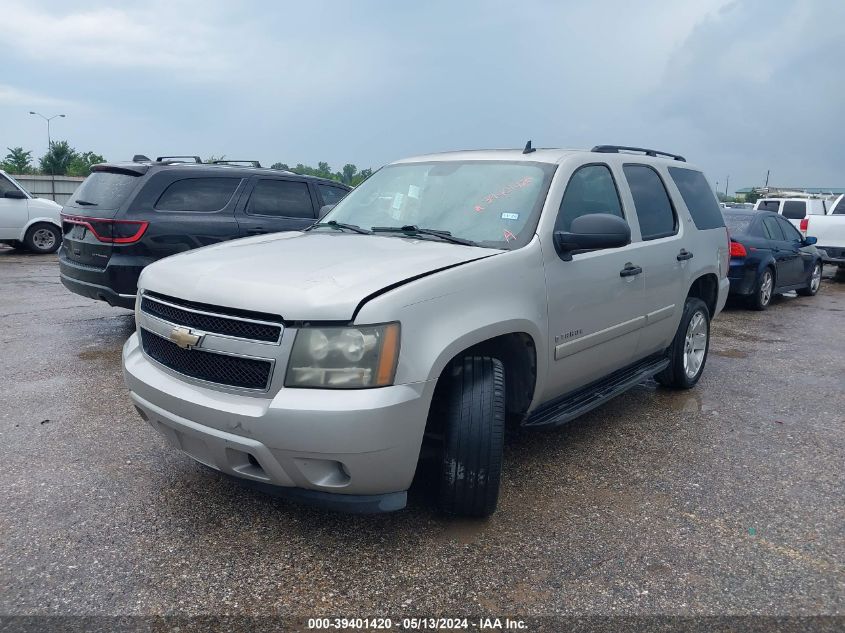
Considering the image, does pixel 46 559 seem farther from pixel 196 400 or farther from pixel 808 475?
pixel 808 475

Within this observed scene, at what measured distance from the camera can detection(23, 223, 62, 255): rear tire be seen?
47.6 feet

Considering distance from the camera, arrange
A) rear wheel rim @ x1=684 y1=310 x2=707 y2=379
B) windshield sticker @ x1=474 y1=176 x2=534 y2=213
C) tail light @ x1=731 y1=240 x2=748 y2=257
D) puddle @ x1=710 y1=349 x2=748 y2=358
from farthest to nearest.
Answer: tail light @ x1=731 y1=240 x2=748 y2=257 < puddle @ x1=710 y1=349 x2=748 y2=358 < rear wheel rim @ x1=684 y1=310 x2=707 y2=379 < windshield sticker @ x1=474 y1=176 x2=534 y2=213

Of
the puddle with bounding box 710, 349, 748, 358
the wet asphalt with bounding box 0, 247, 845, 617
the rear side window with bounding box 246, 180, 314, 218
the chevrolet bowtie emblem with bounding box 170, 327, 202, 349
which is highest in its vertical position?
the rear side window with bounding box 246, 180, 314, 218

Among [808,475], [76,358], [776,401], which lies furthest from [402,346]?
[76,358]

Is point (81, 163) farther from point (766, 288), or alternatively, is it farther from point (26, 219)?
point (766, 288)

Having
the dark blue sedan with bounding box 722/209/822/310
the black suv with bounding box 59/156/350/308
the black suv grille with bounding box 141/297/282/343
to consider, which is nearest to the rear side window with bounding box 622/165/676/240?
the black suv grille with bounding box 141/297/282/343

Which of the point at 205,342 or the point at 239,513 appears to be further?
the point at 239,513

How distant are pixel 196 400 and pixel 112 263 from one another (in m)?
3.98

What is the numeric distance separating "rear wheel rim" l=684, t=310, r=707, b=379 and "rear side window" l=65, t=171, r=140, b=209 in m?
5.16

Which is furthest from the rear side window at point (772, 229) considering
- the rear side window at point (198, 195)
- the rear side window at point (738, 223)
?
the rear side window at point (198, 195)

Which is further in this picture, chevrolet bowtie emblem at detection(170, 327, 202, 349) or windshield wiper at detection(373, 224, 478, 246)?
windshield wiper at detection(373, 224, 478, 246)

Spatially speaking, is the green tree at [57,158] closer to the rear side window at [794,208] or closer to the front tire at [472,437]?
the rear side window at [794,208]

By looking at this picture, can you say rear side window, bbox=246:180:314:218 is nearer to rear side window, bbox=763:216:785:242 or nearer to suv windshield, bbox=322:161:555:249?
suv windshield, bbox=322:161:555:249

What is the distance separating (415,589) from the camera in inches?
109
